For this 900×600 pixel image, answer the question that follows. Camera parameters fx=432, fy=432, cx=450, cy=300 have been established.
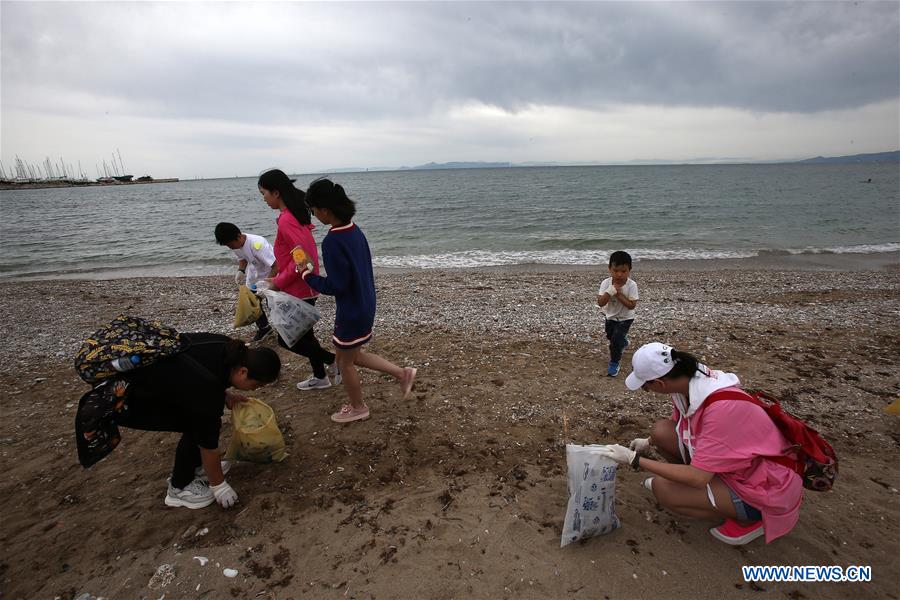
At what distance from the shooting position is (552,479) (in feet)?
11.6

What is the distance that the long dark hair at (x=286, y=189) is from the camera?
436 centimetres

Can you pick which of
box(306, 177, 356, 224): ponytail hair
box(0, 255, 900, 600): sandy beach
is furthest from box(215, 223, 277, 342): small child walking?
box(306, 177, 356, 224): ponytail hair

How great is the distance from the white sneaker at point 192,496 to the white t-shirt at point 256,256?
338cm

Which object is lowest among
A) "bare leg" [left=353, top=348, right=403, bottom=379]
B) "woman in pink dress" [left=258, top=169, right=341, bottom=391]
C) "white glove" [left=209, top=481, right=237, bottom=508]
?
"white glove" [left=209, top=481, right=237, bottom=508]

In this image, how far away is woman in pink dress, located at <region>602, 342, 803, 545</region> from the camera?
251 cm

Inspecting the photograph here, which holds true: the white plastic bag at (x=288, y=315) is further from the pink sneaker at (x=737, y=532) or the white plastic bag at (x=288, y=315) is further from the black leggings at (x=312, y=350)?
the pink sneaker at (x=737, y=532)

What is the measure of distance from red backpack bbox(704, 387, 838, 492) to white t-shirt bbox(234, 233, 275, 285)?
559cm

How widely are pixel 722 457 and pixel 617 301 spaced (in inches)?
111

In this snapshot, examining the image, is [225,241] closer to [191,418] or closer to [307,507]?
[191,418]

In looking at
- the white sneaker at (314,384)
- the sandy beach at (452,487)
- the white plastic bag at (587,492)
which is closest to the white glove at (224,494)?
the sandy beach at (452,487)

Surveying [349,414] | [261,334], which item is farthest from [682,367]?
[261,334]

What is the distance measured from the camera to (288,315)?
4.18 meters

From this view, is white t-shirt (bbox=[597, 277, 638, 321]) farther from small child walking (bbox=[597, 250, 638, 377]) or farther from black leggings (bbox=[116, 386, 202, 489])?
black leggings (bbox=[116, 386, 202, 489])

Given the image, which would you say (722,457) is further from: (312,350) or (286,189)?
(286,189)
